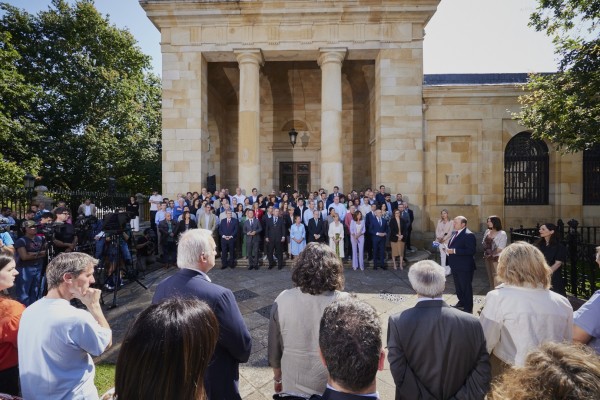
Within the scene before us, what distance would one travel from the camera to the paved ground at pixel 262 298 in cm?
386

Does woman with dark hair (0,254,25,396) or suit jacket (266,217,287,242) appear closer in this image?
woman with dark hair (0,254,25,396)

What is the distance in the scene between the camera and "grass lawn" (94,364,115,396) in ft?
11.9

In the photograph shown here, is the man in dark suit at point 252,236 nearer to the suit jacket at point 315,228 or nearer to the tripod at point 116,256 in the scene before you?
the suit jacket at point 315,228

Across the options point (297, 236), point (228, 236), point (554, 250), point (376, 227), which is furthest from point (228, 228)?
point (554, 250)

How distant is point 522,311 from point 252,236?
7762 millimetres

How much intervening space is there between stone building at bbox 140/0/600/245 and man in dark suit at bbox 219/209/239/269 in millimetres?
3932

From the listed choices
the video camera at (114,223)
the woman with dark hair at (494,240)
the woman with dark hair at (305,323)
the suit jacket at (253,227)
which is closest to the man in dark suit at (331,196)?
the suit jacket at (253,227)

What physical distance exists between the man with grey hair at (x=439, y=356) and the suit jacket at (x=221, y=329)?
1.04 m

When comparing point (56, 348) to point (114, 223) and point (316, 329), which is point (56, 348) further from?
point (114, 223)

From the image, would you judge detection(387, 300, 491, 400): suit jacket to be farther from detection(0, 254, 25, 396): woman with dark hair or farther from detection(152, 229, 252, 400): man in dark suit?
detection(0, 254, 25, 396): woman with dark hair

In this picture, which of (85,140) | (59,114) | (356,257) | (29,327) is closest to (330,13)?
(356,257)

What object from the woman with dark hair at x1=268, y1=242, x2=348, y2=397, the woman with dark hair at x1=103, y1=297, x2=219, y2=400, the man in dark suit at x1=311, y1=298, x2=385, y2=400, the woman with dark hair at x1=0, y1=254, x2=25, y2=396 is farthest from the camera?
the woman with dark hair at x1=0, y1=254, x2=25, y2=396

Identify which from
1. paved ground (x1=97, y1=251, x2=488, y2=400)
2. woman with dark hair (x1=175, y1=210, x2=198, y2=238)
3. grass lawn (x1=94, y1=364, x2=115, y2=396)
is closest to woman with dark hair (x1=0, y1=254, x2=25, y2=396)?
grass lawn (x1=94, y1=364, x2=115, y2=396)

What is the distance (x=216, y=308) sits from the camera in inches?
86.7
